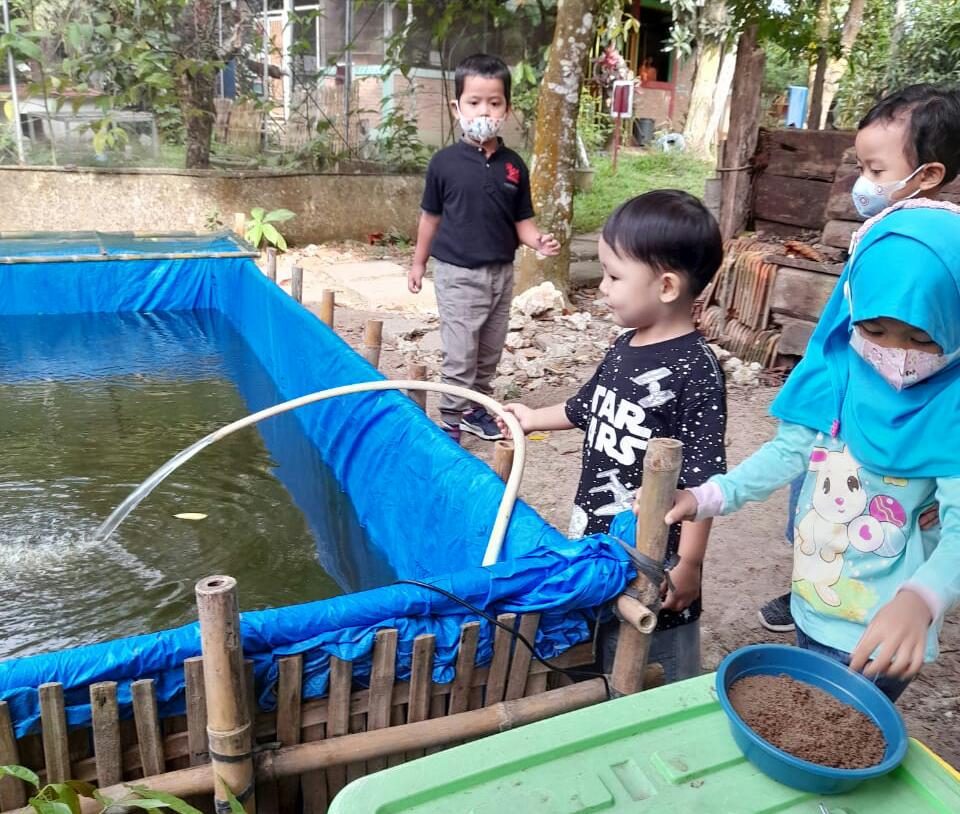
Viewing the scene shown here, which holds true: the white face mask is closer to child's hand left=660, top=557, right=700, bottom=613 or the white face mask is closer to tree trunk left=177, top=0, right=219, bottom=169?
child's hand left=660, top=557, right=700, bottom=613

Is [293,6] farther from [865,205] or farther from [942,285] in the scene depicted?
[942,285]

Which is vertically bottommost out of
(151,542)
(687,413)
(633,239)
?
(151,542)

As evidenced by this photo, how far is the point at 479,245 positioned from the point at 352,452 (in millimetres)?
1125

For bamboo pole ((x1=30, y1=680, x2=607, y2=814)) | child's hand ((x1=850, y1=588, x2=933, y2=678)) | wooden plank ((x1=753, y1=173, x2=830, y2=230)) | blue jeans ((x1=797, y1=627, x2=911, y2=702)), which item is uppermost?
wooden plank ((x1=753, y1=173, x2=830, y2=230))

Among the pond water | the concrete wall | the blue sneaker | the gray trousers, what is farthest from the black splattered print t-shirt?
the concrete wall

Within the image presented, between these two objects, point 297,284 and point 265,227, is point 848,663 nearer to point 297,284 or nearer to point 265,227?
point 297,284

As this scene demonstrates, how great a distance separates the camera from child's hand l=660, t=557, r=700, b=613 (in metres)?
1.78

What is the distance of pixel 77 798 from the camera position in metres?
1.44

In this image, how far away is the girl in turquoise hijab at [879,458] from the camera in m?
1.18

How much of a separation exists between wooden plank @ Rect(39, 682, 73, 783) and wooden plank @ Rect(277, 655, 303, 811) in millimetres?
385

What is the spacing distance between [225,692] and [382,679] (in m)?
0.35

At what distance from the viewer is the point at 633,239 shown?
68.9 inches

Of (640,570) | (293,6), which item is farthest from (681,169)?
(640,570)

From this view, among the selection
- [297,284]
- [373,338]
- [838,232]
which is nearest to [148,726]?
[373,338]
